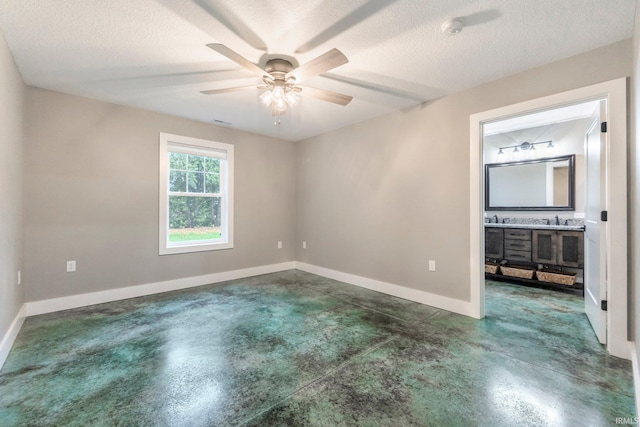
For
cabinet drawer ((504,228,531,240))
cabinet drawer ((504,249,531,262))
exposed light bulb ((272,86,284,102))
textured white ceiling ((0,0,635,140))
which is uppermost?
textured white ceiling ((0,0,635,140))

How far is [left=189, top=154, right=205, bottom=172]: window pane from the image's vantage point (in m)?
4.17

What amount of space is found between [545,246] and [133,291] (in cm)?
566

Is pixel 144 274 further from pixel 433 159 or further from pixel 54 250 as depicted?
pixel 433 159

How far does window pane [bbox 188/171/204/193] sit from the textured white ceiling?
1.37 metres

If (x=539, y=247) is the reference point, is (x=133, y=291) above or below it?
below

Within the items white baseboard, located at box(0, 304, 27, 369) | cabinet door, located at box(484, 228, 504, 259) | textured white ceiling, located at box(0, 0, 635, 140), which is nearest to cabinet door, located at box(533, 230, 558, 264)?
cabinet door, located at box(484, 228, 504, 259)

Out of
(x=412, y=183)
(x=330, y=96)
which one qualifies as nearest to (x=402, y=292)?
(x=412, y=183)

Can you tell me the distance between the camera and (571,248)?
3805 millimetres

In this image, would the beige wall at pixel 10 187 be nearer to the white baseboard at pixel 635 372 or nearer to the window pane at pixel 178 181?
the window pane at pixel 178 181

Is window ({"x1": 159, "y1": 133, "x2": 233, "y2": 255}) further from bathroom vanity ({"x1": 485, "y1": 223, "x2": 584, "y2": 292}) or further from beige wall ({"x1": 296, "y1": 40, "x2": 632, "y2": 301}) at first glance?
bathroom vanity ({"x1": 485, "y1": 223, "x2": 584, "y2": 292})

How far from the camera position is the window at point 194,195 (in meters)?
3.85

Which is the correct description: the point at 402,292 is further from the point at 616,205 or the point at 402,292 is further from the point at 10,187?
the point at 10,187

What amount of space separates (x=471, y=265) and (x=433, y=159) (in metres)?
1.25

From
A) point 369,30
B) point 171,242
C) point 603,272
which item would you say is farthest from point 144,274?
point 603,272
